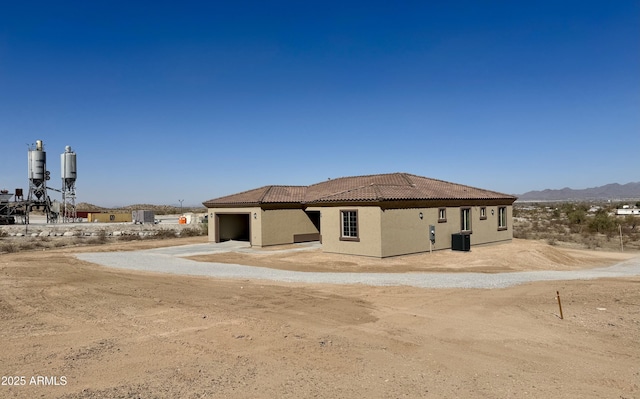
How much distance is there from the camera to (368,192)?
72.0 ft

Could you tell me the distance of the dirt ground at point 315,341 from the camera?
6254 mm

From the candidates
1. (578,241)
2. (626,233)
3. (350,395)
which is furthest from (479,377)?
(626,233)

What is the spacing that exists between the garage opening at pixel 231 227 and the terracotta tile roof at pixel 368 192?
1.58 m

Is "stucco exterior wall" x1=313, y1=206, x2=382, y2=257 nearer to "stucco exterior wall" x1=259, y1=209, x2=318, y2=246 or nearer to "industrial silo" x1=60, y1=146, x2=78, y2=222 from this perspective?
"stucco exterior wall" x1=259, y1=209, x2=318, y2=246

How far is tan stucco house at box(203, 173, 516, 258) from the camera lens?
21.1 metres

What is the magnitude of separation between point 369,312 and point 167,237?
3031cm

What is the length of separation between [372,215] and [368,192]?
160cm

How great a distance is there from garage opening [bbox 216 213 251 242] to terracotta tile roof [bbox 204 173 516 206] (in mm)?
1584

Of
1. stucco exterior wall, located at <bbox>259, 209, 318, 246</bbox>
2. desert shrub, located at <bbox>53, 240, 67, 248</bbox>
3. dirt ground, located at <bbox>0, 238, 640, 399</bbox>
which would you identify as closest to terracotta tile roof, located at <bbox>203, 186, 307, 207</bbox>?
stucco exterior wall, located at <bbox>259, 209, 318, 246</bbox>

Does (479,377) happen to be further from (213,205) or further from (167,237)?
(167,237)

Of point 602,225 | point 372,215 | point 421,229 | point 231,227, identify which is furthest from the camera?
point 602,225

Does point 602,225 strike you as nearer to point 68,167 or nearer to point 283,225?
point 283,225

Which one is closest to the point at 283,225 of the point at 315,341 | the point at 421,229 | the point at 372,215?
the point at 372,215

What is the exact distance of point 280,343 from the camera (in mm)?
8227
